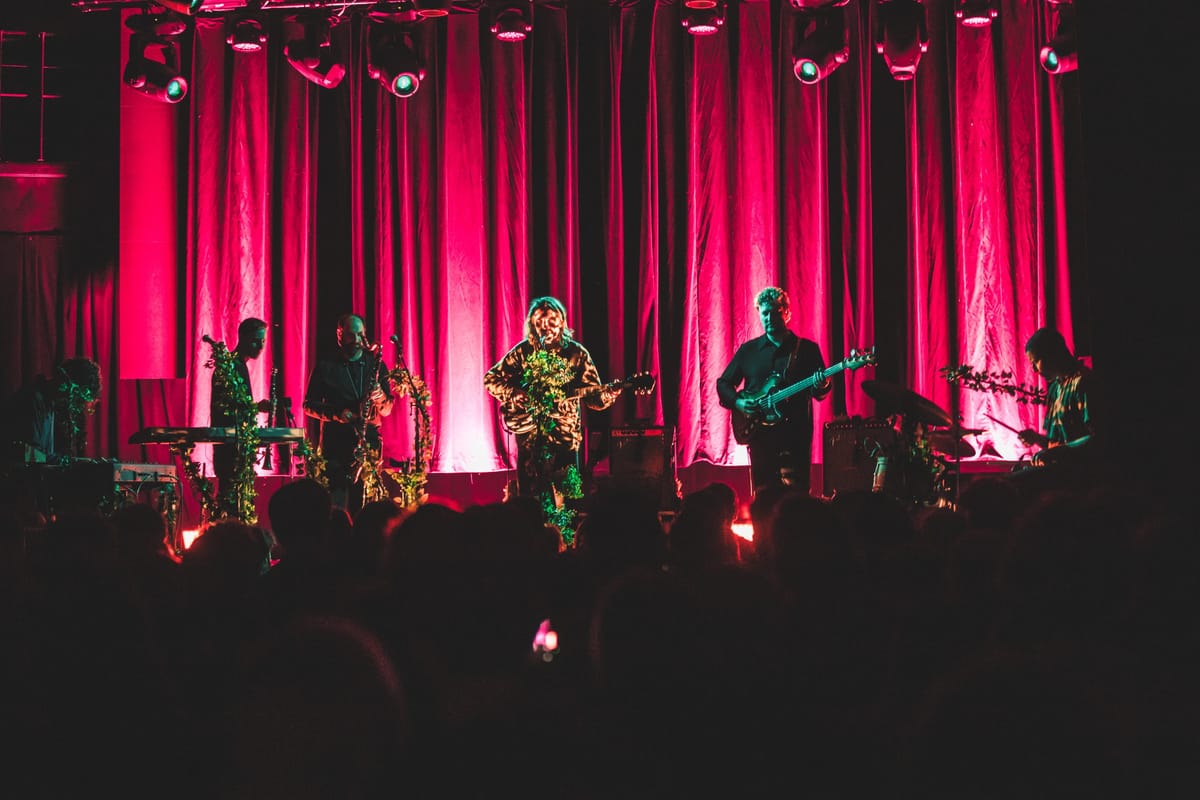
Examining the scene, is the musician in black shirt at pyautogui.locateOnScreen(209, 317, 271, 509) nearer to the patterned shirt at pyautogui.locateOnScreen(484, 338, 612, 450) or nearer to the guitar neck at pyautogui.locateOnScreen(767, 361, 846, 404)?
the patterned shirt at pyautogui.locateOnScreen(484, 338, 612, 450)

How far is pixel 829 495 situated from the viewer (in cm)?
895

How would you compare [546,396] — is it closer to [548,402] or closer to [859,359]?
[548,402]

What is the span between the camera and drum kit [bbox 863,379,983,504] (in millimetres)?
7086

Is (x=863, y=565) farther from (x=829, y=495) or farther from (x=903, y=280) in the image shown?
(x=903, y=280)

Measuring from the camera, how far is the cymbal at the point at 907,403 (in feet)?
23.0

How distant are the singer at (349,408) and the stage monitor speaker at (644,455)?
1.89 metres

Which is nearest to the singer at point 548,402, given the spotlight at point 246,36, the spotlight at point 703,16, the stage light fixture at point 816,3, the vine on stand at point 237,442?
the vine on stand at point 237,442

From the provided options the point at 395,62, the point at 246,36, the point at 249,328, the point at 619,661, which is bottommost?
the point at 619,661

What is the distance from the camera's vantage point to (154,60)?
998cm

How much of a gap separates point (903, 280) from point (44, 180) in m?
8.43

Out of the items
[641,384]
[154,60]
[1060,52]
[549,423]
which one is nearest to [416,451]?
[549,423]

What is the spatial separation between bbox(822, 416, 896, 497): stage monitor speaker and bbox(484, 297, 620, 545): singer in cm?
193

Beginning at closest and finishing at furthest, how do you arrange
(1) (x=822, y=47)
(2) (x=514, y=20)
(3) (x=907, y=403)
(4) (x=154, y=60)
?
(3) (x=907, y=403) → (1) (x=822, y=47) → (2) (x=514, y=20) → (4) (x=154, y=60)

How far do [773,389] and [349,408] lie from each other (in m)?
3.17
